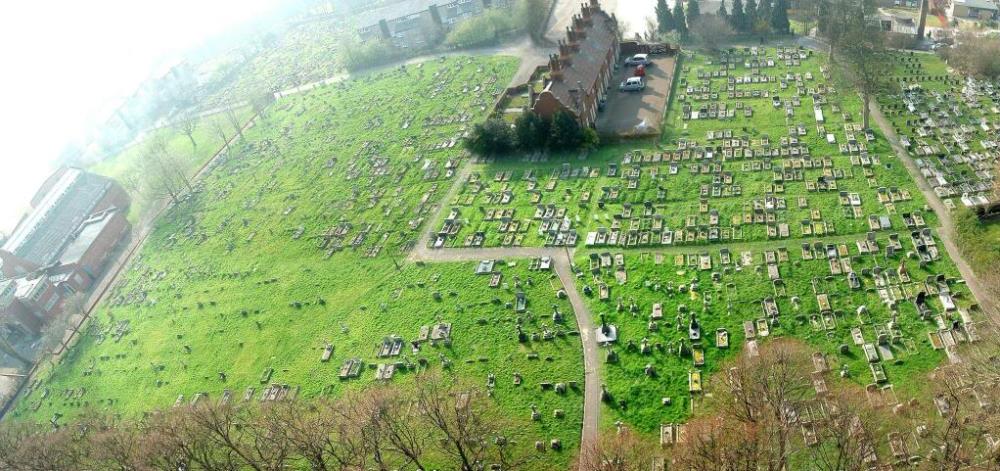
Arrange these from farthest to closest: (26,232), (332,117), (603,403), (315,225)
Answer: (332,117), (26,232), (315,225), (603,403)

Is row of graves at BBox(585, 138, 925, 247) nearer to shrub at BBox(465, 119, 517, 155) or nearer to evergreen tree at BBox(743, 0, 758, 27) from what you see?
shrub at BBox(465, 119, 517, 155)

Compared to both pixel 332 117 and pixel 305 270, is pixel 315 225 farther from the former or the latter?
pixel 332 117

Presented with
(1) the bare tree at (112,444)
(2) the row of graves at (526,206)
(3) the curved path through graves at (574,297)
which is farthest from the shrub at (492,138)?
(1) the bare tree at (112,444)

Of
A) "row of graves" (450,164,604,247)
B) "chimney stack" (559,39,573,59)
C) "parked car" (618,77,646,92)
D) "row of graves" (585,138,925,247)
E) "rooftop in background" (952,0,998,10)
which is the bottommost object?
"row of graves" (585,138,925,247)

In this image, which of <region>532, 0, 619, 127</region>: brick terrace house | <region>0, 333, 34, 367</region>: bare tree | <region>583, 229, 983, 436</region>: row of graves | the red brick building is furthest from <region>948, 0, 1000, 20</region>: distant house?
<region>0, 333, 34, 367</region>: bare tree

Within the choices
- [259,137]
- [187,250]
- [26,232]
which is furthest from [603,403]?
[26,232]

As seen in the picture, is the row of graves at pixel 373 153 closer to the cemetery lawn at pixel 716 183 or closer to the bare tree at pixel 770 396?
the cemetery lawn at pixel 716 183

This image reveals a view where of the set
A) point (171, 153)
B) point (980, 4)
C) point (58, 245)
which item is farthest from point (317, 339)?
point (980, 4)
